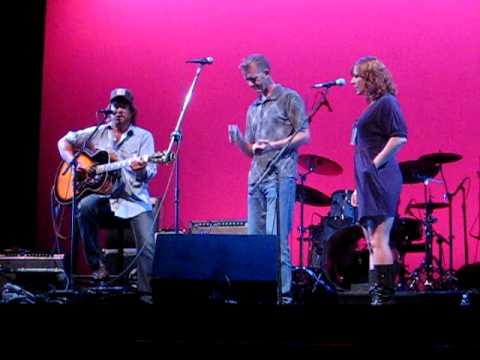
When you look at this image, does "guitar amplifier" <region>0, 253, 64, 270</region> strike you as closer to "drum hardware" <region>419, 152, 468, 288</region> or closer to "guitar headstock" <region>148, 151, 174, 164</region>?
"guitar headstock" <region>148, 151, 174, 164</region>

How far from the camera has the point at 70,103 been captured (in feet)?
27.4

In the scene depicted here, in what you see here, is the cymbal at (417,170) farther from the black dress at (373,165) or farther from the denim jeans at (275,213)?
the black dress at (373,165)

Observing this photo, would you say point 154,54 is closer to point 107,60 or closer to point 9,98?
point 107,60

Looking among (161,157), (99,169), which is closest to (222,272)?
(161,157)

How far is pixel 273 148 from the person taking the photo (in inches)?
198

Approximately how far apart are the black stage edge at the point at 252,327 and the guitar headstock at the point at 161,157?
2.86 meters

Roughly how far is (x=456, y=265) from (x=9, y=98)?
5.10 m

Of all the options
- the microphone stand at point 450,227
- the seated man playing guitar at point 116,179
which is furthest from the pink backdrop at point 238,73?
the seated man playing guitar at point 116,179

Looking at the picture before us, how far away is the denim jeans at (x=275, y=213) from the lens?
16.4ft

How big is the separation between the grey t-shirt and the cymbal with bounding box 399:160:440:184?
196cm

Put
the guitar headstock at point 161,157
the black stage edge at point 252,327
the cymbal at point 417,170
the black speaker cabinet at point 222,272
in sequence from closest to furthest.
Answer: the black stage edge at point 252,327
the black speaker cabinet at point 222,272
the guitar headstock at point 161,157
the cymbal at point 417,170

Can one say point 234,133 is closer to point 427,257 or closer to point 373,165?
point 373,165

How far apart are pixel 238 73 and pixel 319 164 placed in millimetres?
1639

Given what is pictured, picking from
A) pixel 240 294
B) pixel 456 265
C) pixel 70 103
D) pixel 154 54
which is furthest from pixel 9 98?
pixel 456 265
